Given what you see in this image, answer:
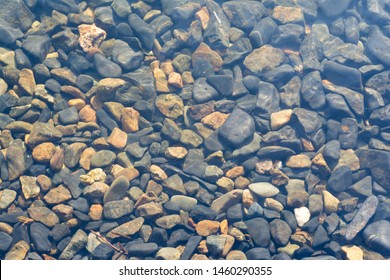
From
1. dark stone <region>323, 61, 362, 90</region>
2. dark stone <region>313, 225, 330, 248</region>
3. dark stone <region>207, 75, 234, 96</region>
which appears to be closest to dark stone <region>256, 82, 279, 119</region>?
dark stone <region>207, 75, 234, 96</region>

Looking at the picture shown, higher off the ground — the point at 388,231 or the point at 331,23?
the point at 331,23

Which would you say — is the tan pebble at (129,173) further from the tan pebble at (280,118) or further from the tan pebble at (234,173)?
the tan pebble at (280,118)

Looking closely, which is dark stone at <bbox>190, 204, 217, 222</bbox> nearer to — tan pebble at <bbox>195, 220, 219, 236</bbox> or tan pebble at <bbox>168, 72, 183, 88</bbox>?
tan pebble at <bbox>195, 220, 219, 236</bbox>

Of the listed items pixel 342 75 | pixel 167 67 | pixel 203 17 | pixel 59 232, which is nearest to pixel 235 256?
pixel 59 232

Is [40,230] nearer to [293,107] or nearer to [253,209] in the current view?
[253,209]

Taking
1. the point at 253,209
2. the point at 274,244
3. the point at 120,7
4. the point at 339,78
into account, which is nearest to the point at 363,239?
the point at 274,244

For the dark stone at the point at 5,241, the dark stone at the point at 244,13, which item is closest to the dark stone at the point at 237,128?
the dark stone at the point at 244,13
